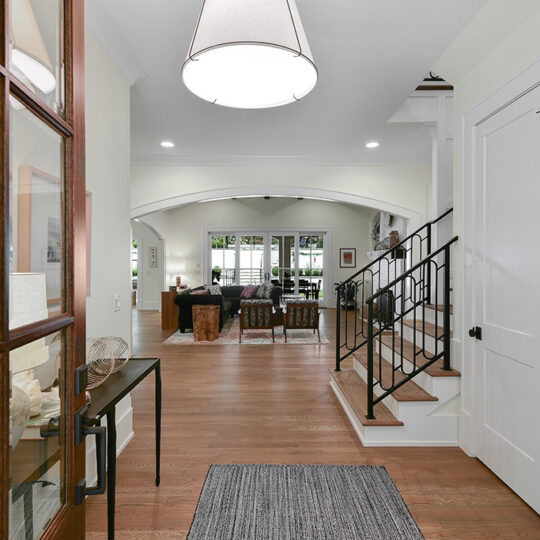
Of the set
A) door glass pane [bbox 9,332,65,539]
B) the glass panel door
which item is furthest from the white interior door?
the glass panel door

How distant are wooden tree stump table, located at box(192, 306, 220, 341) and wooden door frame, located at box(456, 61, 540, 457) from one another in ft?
14.8

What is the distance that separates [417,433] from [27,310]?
277cm

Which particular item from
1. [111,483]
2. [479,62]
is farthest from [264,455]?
[479,62]

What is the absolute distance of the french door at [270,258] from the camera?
1126 centimetres

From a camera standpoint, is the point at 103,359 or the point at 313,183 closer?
the point at 103,359

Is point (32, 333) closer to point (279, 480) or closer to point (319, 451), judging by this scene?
point (279, 480)

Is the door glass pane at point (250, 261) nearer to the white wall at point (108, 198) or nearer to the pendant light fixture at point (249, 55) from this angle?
the white wall at point (108, 198)

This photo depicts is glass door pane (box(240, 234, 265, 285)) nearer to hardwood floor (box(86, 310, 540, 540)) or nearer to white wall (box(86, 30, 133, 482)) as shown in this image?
hardwood floor (box(86, 310, 540, 540))

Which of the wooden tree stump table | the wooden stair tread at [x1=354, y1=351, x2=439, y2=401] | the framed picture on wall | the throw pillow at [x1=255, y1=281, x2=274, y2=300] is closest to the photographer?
the wooden stair tread at [x1=354, y1=351, x2=439, y2=401]

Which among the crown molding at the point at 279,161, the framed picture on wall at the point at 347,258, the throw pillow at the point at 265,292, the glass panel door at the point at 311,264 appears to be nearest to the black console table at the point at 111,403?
the crown molding at the point at 279,161

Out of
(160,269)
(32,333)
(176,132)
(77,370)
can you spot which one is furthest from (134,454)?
(160,269)

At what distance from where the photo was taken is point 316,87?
3258 mm

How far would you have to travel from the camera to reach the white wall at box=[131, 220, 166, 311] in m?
10.9

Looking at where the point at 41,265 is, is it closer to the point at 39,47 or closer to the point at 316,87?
the point at 39,47
